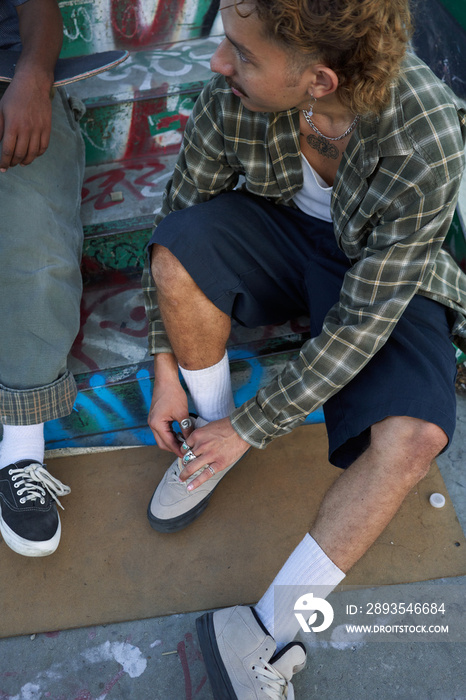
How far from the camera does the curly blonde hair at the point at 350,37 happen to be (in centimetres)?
118

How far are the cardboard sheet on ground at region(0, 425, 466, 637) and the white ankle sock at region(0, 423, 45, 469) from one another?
247mm

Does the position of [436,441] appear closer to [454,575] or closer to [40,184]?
[454,575]

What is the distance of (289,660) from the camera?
1.50 metres

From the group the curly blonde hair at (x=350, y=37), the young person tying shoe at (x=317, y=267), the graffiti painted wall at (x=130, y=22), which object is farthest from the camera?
the graffiti painted wall at (x=130, y=22)

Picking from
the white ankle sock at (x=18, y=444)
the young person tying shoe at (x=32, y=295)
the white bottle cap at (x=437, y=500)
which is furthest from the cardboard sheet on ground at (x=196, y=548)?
the white ankle sock at (x=18, y=444)

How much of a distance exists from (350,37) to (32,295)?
1.19 m

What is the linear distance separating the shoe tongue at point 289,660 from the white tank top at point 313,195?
123 cm

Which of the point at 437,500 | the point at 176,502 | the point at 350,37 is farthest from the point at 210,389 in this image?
the point at 350,37

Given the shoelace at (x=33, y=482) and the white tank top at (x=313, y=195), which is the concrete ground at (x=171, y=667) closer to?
the shoelace at (x=33, y=482)

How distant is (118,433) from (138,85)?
5.65ft

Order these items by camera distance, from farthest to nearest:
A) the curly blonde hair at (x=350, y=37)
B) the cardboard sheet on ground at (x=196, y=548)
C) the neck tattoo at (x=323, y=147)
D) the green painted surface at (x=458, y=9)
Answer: the green painted surface at (x=458, y=9) → the cardboard sheet on ground at (x=196, y=548) → the neck tattoo at (x=323, y=147) → the curly blonde hair at (x=350, y=37)

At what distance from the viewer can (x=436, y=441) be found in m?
1.40

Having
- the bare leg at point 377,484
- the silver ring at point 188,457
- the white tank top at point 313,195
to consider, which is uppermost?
the white tank top at point 313,195

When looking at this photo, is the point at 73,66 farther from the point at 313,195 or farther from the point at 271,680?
the point at 271,680
